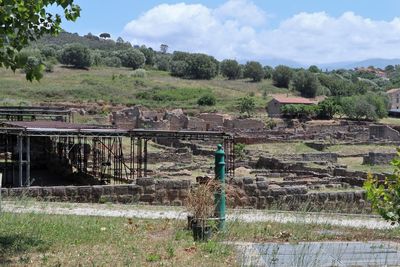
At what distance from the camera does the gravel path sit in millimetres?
11337

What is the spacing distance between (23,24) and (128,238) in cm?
343

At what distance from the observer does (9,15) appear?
6543mm

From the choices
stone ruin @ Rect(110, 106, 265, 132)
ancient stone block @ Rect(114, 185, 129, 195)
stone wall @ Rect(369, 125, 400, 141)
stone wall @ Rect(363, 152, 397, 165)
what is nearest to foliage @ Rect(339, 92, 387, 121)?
stone wall @ Rect(369, 125, 400, 141)

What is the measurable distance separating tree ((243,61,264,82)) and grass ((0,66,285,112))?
8859 mm

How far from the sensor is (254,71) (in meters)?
126

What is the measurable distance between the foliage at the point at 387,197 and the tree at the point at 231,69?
122m

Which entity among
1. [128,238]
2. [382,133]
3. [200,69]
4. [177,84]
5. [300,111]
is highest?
[200,69]

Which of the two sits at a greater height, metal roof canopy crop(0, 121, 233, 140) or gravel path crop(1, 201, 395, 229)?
metal roof canopy crop(0, 121, 233, 140)

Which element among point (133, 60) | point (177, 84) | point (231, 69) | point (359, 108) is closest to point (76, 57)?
point (133, 60)

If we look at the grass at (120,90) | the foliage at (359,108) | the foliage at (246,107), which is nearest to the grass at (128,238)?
the grass at (120,90)

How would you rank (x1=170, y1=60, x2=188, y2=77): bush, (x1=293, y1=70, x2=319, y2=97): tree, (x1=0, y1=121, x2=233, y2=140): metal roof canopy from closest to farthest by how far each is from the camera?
(x1=0, y1=121, x2=233, y2=140): metal roof canopy
(x1=293, y1=70, x2=319, y2=97): tree
(x1=170, y1=60, x2=188, y2=77): bush

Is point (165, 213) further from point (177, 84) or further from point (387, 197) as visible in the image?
point (177, 84)

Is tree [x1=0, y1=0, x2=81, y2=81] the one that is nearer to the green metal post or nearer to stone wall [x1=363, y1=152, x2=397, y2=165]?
the green metal post

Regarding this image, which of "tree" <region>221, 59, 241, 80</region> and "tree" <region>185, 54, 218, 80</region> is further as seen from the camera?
"tree" <region>221, 59, 241, 80</region>
